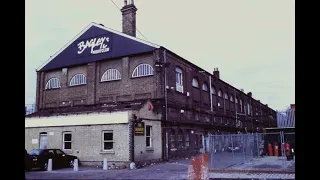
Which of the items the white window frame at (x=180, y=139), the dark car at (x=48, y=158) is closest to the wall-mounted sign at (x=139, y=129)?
the dark car at (x=48, y=158)

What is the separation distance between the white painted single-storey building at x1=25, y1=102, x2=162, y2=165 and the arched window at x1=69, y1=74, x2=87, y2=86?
5.77 meters

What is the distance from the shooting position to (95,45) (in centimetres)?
2891

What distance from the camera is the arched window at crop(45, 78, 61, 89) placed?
31403 mm

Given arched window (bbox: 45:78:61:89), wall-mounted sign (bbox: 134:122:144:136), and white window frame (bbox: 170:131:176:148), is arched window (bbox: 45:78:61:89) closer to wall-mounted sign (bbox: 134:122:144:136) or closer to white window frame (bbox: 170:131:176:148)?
white window frame (bbox: 170:131:176:148)

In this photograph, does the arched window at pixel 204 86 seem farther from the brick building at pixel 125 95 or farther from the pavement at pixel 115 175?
the pavement at pixel 115 175

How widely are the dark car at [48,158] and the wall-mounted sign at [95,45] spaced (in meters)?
10.5

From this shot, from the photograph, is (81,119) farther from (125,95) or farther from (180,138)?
(180,138)

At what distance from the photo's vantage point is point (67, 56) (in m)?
30.5

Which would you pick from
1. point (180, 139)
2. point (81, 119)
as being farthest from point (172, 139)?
point (81, 119)
